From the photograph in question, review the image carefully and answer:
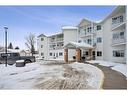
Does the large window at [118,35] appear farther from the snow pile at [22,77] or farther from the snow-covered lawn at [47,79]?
the snow pile at [22,77]

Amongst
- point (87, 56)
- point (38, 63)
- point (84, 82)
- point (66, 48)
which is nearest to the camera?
point (84, 82)

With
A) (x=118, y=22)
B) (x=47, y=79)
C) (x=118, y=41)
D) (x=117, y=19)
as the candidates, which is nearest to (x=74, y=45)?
(x=118, y=41)

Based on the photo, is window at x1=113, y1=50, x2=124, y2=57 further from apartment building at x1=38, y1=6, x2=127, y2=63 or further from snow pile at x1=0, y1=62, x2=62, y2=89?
snow pile at x1=0, y1=62, x2=62, y2=89

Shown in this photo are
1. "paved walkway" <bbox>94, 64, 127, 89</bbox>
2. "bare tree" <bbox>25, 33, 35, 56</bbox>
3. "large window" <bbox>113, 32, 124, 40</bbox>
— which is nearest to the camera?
"paved walkway" <bbox>94, 64, 127, 89</bbox>

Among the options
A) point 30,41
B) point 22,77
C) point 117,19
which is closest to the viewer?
point 22,77

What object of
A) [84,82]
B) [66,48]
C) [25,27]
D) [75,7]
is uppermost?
[75,7]

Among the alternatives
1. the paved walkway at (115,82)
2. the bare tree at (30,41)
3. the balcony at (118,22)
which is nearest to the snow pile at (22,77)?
the bare tree at (30,41)

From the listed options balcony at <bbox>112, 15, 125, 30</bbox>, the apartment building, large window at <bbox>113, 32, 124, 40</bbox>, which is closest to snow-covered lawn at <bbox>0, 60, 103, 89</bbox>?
the apartment building

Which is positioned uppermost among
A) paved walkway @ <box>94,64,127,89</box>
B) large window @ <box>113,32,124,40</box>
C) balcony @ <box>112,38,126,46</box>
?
large window @ <box>113,32,124,40</box>

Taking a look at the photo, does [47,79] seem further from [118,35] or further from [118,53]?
[118,35]

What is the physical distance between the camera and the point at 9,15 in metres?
5.24
